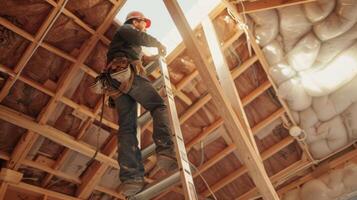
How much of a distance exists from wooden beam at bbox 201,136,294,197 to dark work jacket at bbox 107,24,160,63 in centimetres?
283

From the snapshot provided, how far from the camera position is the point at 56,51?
3.55m

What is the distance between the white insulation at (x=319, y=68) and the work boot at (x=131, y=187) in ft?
7.70

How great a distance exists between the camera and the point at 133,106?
2574 mm

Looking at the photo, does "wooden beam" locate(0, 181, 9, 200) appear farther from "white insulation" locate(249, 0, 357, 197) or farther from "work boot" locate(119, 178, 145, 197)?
"white insulation" locate(249, 0, 357, 197)

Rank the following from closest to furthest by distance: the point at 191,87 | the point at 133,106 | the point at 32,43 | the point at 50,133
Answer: the point at 133,106
the point at 32,43
the point at 50,133
the point at 191,87

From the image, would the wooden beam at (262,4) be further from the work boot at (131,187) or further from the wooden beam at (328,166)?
the wooden beam at (328,166)

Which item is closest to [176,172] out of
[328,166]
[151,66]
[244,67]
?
[151,66]

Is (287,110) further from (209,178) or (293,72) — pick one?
(209,178)

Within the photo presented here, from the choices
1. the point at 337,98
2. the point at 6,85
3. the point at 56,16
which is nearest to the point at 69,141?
the point at 6,85

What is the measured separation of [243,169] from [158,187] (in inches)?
125

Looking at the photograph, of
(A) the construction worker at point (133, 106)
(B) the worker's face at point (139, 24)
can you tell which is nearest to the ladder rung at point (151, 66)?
(A) the construction worker at point (133, 106)

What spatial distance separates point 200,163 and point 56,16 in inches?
112

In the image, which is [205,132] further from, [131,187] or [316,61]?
[131,187]

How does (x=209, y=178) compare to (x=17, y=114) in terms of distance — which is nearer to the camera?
(x=17, y=114)
